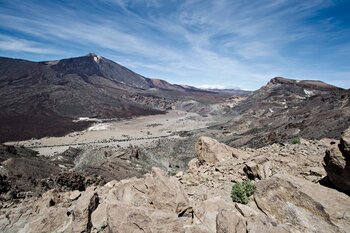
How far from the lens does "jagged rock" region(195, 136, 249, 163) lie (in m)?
11.6

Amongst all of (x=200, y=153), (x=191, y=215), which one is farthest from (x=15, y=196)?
(x=191, y=215)

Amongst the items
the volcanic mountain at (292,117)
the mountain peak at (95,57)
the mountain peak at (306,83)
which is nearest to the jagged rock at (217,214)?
the volcanic mountain at (292,117)

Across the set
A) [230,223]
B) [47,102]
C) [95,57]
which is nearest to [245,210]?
[230,223]

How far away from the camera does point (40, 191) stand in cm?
1583

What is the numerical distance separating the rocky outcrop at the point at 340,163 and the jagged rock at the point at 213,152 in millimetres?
4900

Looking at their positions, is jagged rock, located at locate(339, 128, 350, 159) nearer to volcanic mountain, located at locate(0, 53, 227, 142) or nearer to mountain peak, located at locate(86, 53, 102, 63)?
volcanic mountain, located at locate(0, 53, 227, 142)

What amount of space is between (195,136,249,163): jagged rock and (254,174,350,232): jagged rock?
14.4 feet

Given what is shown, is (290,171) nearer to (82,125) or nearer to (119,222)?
(119,222)

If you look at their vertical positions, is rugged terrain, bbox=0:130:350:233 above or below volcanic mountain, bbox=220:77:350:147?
below

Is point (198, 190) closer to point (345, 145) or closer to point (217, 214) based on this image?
point (217, 214)

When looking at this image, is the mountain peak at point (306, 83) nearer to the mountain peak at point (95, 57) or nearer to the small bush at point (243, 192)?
the small bush at point (243, 192)

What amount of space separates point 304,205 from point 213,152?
5564mm

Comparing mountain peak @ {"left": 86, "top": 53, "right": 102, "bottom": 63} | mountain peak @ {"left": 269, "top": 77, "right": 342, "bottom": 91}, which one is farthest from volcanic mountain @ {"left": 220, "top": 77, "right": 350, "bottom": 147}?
mountain peak @ {"left": 86, "top": 53, "right": 102, "bottom": 63}

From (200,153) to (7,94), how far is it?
7943 centimetres
